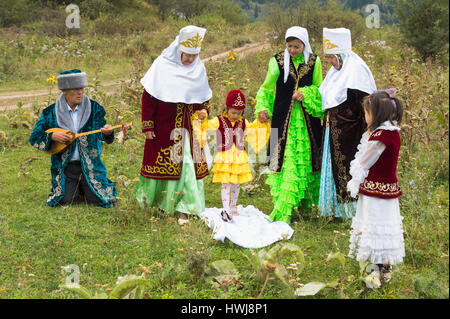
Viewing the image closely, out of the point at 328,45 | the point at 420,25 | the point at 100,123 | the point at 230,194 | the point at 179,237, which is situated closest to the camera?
the point at 179,237

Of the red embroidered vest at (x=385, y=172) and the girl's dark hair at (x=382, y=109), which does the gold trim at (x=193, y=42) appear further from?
the red embroidered vest at (x=385, y=172)

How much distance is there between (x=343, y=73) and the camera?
4777 millimetres

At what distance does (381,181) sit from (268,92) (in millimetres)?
1903

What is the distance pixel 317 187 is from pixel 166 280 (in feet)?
6.76

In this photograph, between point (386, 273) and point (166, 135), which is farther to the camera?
point (166, 135)

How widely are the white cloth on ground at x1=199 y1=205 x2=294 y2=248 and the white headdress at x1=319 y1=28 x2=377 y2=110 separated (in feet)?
4.20

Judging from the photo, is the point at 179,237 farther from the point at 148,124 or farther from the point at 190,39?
the point at 190,39

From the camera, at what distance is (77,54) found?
1431 centimetres

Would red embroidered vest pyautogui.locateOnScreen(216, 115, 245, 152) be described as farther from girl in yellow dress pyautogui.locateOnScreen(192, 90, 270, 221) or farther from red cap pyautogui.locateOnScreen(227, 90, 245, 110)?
red cap pyautogui.locateOnScreen(227, 90, 245, 110)

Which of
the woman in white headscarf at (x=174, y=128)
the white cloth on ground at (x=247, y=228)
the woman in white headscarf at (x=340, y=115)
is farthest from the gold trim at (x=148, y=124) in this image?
the woman in white headscarf at (x=340, y=115)

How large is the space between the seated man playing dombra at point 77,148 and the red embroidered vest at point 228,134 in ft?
3.94

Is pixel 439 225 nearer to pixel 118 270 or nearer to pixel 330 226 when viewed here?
pixel 330 226

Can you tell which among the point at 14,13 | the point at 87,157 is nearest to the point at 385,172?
the point at 87,157

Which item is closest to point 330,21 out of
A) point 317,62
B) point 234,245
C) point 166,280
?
point 317,62
